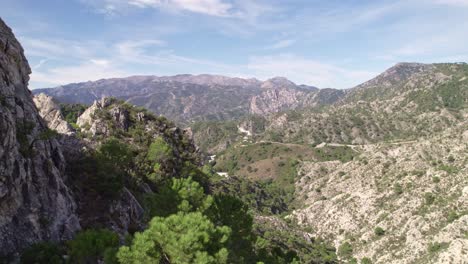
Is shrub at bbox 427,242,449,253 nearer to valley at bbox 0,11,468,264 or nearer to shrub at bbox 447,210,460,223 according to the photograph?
valley at bbox 0,11,468,264

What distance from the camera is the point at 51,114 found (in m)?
70.6

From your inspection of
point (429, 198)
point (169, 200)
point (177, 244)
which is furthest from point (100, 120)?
point (429, 198)

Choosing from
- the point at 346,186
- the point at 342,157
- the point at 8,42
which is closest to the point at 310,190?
the point at 346,186

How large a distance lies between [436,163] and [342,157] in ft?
271

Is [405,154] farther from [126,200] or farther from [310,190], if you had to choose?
[126,200]

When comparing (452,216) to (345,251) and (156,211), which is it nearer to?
(345,251)

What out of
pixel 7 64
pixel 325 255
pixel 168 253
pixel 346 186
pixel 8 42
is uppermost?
pixel 8 42

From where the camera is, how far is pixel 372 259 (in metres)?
92.9

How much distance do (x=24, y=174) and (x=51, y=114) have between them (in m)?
40.9

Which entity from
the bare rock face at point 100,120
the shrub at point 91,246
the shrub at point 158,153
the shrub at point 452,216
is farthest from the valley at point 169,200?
the shrub at point 452,216

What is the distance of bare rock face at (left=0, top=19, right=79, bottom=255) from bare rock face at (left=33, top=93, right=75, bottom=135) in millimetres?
19808

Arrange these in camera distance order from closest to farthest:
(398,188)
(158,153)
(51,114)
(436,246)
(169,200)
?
(169,200)
(158,153)
(51,114)
(436,246)
(398,188)

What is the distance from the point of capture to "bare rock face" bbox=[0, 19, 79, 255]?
3038 centimetres

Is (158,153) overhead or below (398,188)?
overhead
